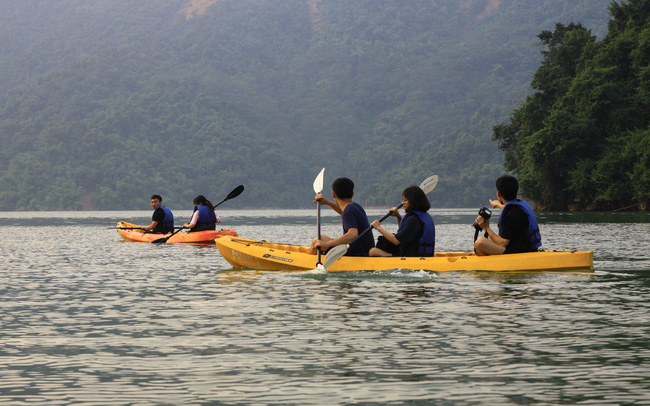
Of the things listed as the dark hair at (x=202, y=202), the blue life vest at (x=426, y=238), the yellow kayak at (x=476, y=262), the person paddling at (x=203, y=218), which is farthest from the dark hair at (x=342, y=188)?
the person paddling at (x=203, y=218)

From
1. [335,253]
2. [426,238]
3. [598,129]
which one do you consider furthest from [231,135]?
[426,238]

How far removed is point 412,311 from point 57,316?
13.1 feet

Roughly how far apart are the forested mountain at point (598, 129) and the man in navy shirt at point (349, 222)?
38.7 meters

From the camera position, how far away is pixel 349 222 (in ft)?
46.6

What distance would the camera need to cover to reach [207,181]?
476 feet

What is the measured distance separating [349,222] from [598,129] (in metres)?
47.6

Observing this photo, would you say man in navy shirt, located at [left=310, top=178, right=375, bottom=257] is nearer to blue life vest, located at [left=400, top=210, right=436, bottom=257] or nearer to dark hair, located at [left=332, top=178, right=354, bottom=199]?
dark hair, located at [left=332, top=178, right=354, bottom=199]

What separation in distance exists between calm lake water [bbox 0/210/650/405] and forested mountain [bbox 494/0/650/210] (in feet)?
133

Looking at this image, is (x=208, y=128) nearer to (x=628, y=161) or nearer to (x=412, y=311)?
(x=628, y=161)

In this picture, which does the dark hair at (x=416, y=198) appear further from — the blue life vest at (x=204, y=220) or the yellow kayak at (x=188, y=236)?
the blue life vest at (x=204, y=220)

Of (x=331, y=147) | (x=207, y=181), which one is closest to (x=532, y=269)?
(x=207, y=181)

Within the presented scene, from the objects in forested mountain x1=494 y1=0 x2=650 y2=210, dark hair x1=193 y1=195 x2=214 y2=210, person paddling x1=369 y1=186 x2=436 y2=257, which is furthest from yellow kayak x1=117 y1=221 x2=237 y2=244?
forested mountain x1=494 y1=0 x2=650 y2=210

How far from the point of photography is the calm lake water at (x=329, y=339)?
20.3 ft

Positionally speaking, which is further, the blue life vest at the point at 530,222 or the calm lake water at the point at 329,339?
the blue life vest at the point at 530,222
